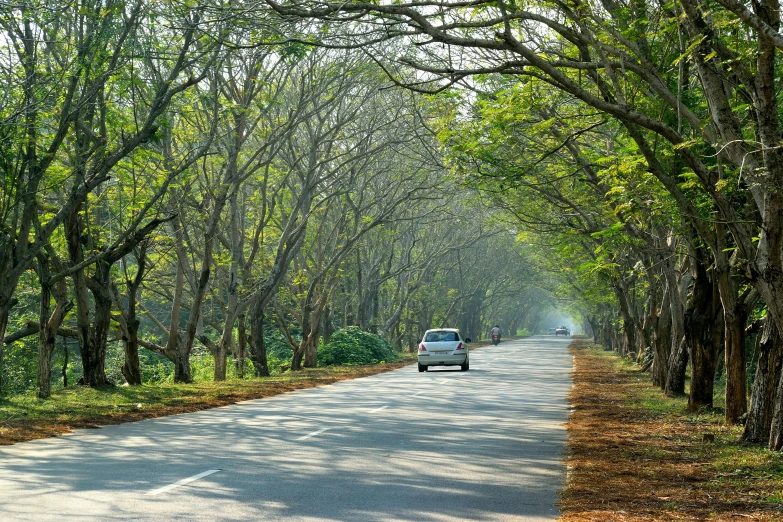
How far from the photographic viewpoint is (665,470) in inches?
435

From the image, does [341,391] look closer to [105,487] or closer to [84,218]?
[84,218]

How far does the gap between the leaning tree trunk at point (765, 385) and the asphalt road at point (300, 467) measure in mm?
2595

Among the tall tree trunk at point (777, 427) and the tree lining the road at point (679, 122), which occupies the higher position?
the tree lining the road at point (679, 122)

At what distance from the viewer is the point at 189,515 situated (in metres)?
7.76

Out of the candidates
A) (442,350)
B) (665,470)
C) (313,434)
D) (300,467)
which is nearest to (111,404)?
(313,434)

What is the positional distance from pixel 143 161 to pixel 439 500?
17.9 meters

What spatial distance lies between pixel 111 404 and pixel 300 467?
31.3 feet

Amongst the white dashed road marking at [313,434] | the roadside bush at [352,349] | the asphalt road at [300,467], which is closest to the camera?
the asphalt road at [300,467]

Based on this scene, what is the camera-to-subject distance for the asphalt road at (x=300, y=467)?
8164 mm

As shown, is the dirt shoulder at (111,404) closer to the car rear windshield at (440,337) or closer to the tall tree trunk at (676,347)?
the car rear windshield at (440,337)

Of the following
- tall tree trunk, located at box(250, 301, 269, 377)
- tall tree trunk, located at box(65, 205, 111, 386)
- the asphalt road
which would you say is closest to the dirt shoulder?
tall tree trunk, located at box(65, 205, 111, 386)

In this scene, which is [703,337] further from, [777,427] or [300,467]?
[300,467]

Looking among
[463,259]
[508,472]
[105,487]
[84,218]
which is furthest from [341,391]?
[463,259]

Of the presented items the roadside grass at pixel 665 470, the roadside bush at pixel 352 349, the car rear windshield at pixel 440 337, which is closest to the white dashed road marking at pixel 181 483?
the roadside grass at pixel 665 470
